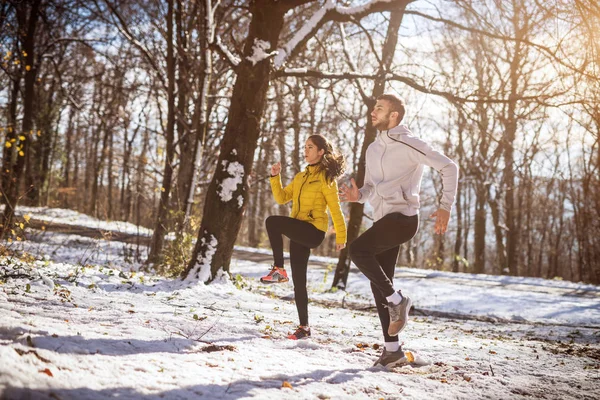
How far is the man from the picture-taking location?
3477 millimetres

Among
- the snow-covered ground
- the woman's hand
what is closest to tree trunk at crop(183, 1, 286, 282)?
the snow-covered ground

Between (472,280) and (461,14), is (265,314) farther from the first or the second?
(472,280)

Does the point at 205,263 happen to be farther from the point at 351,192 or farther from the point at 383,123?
the point at 383,123

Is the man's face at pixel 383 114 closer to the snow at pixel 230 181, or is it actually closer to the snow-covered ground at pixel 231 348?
the snow-covered ground at pixel 231 348

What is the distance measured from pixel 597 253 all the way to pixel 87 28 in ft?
81.3

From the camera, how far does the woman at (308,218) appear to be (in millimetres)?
4207

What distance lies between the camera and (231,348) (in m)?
3.63

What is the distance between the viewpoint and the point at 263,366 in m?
3.26

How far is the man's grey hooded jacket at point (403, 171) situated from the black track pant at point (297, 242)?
28.4 inches

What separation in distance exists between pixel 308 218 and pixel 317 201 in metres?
0.18

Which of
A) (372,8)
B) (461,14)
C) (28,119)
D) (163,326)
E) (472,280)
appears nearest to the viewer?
Answer: (163,326)

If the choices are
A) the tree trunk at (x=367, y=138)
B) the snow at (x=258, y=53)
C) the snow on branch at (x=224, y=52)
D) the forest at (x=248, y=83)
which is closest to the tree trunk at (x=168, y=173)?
the forest at (x=248, y=83)

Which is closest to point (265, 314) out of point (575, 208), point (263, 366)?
point (263, 366)

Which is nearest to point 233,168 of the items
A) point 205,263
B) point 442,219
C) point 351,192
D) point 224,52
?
point 205,263
